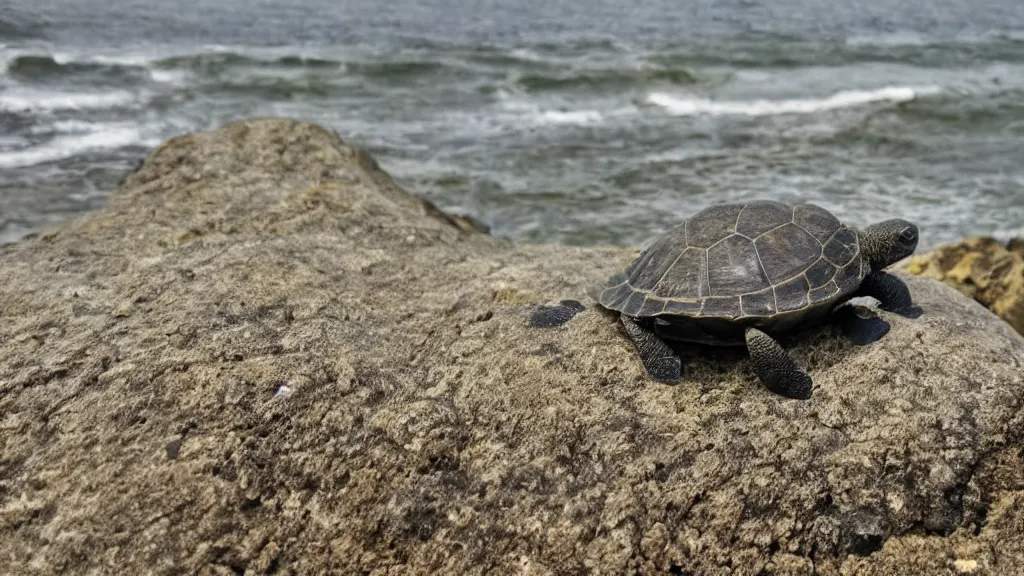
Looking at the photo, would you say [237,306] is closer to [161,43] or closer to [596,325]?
[596,325]

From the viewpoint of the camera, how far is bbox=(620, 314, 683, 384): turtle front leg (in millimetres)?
3580

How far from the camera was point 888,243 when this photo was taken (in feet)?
12.5

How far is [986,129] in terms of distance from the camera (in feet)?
44.9

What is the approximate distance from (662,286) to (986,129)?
42.0 feet

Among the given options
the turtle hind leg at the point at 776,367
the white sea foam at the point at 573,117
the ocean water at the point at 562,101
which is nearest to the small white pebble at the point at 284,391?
the turtle hind leg at the point at 776,367

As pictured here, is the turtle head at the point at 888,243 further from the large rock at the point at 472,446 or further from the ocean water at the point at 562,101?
the ocean water at the point at 562,101

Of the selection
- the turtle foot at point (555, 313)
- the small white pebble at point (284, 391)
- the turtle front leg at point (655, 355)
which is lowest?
the small white pebble at point (284, 391)

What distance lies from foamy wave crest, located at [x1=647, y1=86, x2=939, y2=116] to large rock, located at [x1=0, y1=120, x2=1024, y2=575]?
11.3m

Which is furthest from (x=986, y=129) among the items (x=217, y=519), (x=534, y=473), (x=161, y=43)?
(x=161, y=43)

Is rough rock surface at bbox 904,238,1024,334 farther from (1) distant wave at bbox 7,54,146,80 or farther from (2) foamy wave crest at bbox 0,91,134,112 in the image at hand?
(1) distant wave at bbox 7,54,146,80

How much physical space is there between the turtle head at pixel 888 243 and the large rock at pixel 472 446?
1.00 feet

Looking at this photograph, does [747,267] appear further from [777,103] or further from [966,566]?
[777,103]

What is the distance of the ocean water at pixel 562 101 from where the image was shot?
1023cm

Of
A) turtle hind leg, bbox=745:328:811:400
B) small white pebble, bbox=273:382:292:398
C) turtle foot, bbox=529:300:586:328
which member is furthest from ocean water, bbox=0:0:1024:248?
small white pebble, bbox=273:382:292:398
